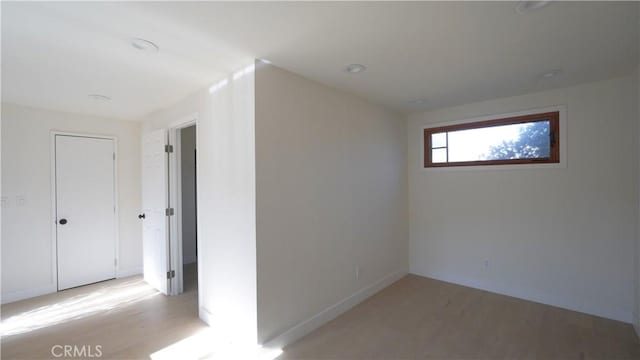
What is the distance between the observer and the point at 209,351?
238 centimetres

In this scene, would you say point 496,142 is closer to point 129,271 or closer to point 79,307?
point 79,307

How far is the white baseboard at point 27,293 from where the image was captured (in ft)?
11.1

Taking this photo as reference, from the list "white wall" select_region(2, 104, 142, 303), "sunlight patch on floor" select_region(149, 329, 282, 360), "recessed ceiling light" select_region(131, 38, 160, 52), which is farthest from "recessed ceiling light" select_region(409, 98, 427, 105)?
"white wall" select_region(2, 104, 142, 303)

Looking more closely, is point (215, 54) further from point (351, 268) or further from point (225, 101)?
point (351, 268)

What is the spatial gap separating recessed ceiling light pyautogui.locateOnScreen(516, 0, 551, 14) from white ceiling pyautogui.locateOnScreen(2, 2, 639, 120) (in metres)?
0.04

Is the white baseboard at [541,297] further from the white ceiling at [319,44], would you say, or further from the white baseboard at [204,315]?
the white baseboard at [204,315]

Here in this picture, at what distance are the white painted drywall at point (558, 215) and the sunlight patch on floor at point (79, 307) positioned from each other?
4.06 m

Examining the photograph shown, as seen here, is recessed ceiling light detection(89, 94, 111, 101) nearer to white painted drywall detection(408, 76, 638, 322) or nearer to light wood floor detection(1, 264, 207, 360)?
light wood floor detection(1, 264, 207, 360)

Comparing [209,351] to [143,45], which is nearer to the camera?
[143,45]

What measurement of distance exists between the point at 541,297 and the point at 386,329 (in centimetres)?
202

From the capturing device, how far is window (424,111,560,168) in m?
3.26

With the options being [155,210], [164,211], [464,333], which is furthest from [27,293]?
[464,333]

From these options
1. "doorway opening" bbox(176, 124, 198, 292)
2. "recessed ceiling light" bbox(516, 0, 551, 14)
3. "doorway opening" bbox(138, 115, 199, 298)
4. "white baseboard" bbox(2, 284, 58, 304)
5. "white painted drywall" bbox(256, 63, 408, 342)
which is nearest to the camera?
"recessed ceiling light" bbox(516, 0, 551, 14)

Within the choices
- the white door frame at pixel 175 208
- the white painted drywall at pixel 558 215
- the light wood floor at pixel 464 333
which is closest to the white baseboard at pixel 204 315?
the white door frame at pixel 175 208
